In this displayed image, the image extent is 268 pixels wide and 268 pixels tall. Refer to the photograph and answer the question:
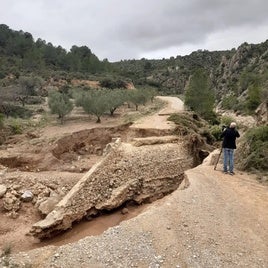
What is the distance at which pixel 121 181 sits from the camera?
16109 millimetres

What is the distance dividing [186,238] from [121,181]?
6.40 meters

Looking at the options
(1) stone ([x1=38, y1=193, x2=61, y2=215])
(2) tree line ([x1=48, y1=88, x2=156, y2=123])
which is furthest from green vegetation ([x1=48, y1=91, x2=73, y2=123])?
(1) stone ([x1=38, y1=193, x2=61, y2=215])

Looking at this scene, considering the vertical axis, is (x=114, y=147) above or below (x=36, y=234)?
above

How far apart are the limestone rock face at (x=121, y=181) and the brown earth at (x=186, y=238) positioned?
2.51 feet

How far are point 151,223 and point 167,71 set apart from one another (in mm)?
87925

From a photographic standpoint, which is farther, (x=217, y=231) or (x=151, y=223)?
(x=151, y=223)

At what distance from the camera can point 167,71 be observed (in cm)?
9694

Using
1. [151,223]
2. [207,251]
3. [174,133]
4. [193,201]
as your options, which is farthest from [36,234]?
[174,133]

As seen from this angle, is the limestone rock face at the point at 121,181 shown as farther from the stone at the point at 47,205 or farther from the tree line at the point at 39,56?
the tree line at the point at 39,56

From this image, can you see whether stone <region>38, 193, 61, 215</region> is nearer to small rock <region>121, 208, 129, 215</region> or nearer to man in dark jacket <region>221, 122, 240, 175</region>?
small rock <region>121, 208, 129, 215</region>

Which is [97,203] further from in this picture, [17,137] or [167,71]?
[167,71]

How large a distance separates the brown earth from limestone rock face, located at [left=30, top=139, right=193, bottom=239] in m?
0.76

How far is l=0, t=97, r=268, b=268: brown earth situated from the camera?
30.4ft

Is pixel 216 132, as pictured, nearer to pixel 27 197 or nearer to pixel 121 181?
pixel 121 181
